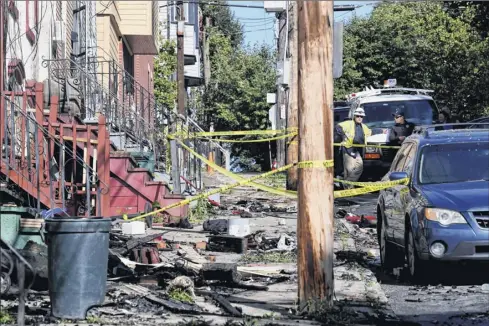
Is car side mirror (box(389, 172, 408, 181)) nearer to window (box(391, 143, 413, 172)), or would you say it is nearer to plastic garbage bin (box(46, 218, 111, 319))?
window (box(391, 143, 413, 172))

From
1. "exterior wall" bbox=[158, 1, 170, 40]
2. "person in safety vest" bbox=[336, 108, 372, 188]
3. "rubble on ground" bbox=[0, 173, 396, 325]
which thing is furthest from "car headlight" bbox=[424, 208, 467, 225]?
"exterior wall" bbox=[158, 1, 170, 40]

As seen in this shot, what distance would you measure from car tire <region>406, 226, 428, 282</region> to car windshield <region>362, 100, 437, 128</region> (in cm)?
1475

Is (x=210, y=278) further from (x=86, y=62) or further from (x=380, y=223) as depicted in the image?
(x=86, y=62)

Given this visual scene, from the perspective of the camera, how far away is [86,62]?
22.5 m

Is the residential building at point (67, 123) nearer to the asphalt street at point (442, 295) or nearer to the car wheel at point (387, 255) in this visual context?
the car wheel at point (387, 255)

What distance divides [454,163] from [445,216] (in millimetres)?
1362

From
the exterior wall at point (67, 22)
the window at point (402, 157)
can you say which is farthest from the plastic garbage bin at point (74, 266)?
the exterior wall at point (67, 22)

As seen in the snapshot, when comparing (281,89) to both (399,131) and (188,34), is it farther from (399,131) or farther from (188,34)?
(399,131)

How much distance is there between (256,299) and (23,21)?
26.8ft

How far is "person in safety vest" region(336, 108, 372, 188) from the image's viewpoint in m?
21.9

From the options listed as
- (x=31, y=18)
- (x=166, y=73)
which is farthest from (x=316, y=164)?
(x=166, y=73)

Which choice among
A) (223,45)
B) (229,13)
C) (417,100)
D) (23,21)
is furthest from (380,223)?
(229,13)

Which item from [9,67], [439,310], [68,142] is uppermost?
[9,67]

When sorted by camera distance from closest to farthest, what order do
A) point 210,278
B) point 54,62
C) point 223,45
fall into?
point 210,278
point 54,62
point 223,45
